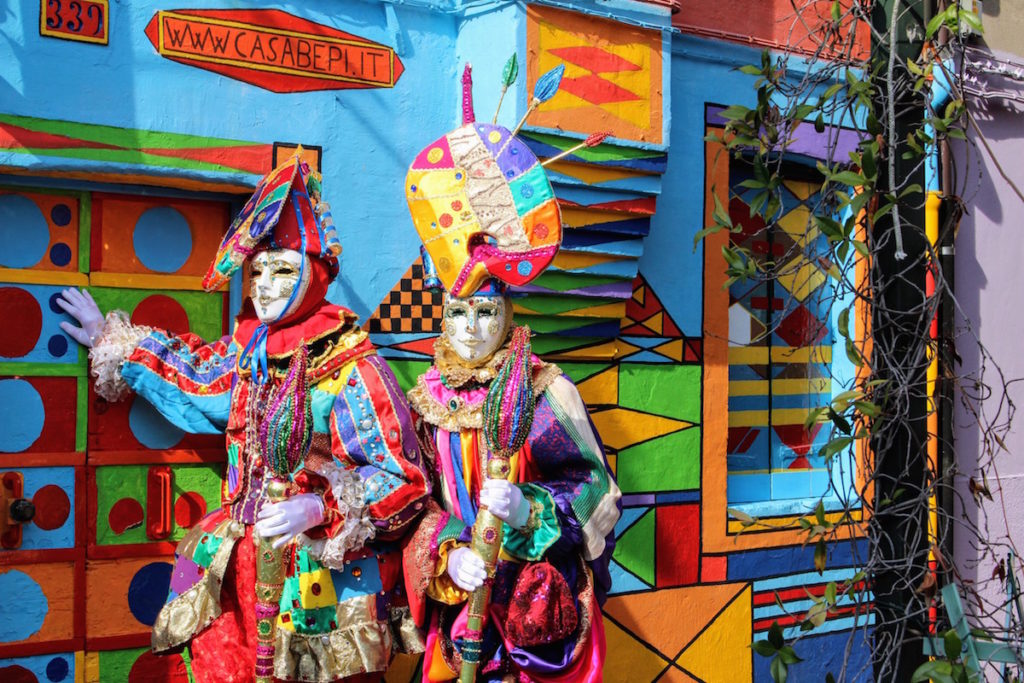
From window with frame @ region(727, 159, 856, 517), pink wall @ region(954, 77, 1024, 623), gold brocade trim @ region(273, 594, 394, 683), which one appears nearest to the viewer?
gold brocade trim @ region(273, 594, 394, 683)

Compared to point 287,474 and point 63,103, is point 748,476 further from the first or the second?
point 63,103

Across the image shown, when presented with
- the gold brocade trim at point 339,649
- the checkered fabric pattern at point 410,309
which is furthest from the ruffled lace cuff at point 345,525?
the checkered fabric pattern at point 410,309

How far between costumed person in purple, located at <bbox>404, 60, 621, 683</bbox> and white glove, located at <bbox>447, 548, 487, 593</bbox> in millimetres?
60

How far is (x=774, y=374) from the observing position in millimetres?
6008

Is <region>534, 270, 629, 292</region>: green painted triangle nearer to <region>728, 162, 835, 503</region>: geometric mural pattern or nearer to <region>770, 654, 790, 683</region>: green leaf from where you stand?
<region>728, 162, 835, 503</region>: geometric mural pattern

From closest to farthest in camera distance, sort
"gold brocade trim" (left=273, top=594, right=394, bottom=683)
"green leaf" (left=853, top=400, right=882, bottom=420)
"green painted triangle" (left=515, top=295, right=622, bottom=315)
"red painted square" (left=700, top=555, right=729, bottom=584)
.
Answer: "green leaf" (left=853, top=400, right=882, bottom=420) → "gold brocade trim" (left=273, top=594, right=394, bottom=683) → "green painted triangle" (left=515, top=295, right=622, bottom=315) → "red painted square" (left=700, top=555, right=729, bottom=584)

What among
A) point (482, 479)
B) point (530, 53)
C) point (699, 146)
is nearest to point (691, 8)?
point (699, 146)

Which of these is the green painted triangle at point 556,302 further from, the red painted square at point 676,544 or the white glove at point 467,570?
the white glove at point 467,570

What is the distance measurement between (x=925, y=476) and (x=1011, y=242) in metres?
3.75

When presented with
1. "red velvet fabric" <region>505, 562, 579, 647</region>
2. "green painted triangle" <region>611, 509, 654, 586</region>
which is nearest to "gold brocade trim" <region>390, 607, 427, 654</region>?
"red velvet fabric" <region>505, 562, 579, 647</region>

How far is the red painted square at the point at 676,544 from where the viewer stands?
529cm

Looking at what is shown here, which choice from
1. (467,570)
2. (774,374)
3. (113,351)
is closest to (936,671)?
(467,570)

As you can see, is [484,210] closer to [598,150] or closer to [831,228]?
[598,150]

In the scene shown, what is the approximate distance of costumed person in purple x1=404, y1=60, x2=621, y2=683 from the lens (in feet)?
12.3
